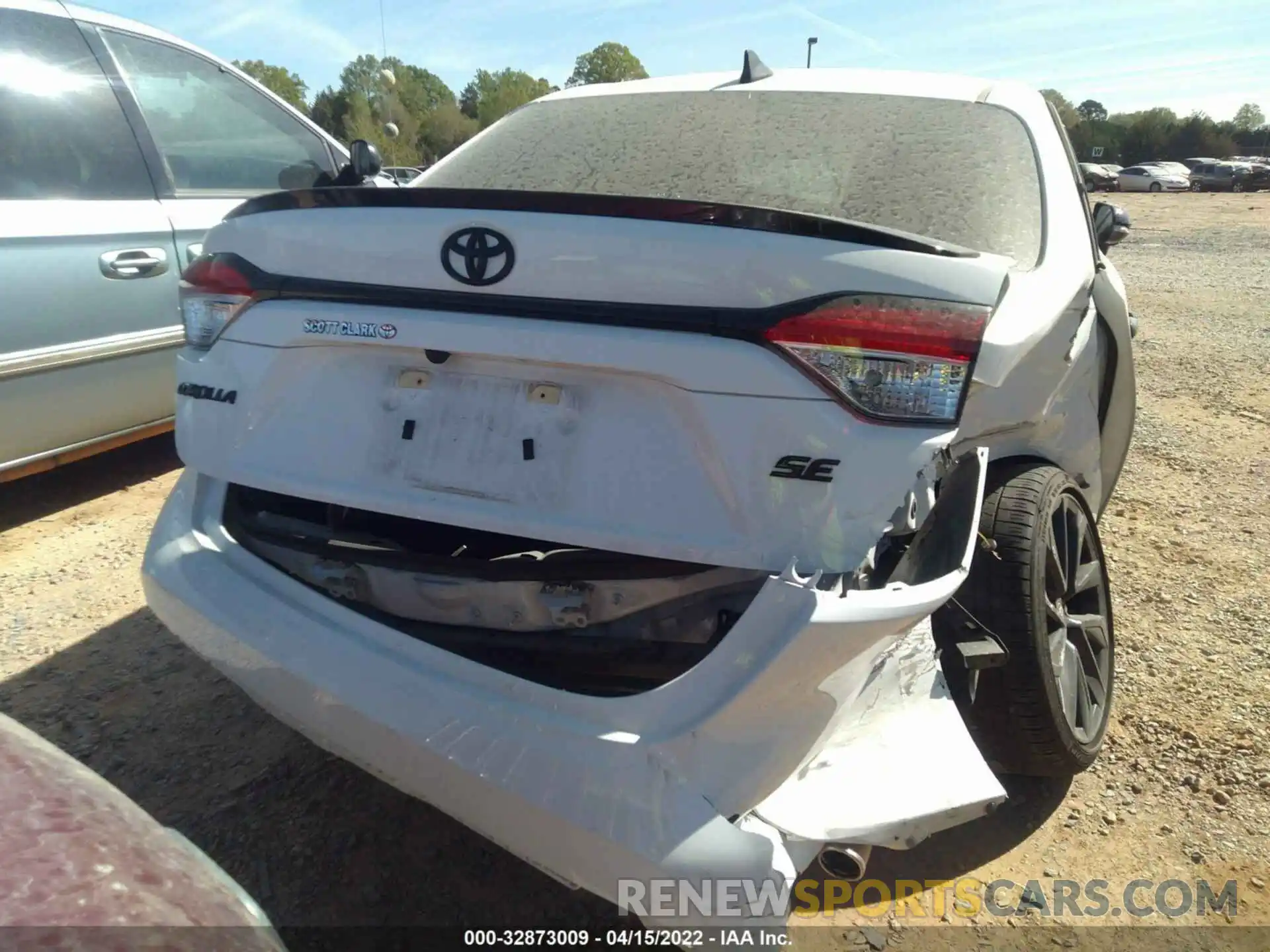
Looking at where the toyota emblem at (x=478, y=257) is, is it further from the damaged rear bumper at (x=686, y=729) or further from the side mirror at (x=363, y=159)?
the side mirror at (x=363, y=159)

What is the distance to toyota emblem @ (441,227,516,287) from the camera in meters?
1.66

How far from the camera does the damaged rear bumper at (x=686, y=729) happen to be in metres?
1.40

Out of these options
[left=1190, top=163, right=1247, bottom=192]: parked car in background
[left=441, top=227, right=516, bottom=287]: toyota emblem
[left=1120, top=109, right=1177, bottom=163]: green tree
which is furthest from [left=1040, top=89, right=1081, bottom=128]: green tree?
[left=1120, top=109, right=1177, bottom=163]: green tree

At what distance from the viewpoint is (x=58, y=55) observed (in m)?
3.59

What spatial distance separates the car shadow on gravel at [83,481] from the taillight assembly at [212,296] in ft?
6.71

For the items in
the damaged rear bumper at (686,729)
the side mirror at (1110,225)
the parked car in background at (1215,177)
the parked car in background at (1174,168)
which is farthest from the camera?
the parked car in background at (1174,168)

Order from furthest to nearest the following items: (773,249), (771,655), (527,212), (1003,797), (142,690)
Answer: (142,690), (1003,797), (527,212), (773,249), (771,655)

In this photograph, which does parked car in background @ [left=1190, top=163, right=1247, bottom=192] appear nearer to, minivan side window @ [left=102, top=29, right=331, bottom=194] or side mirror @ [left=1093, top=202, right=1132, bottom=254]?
side mirror @ [left=1093, top=202, right=1132, bottom=254]

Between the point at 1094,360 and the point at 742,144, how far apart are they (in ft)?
4.19

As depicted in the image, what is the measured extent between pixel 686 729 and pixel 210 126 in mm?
3949

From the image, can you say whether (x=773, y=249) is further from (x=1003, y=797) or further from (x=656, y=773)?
(x=1003, y=797)

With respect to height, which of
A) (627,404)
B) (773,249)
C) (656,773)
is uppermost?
(773,249)

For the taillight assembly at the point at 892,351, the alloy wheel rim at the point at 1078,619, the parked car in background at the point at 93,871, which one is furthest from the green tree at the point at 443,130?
the parked car in background at the point at 93,871

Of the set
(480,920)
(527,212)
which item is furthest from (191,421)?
(480,920)
